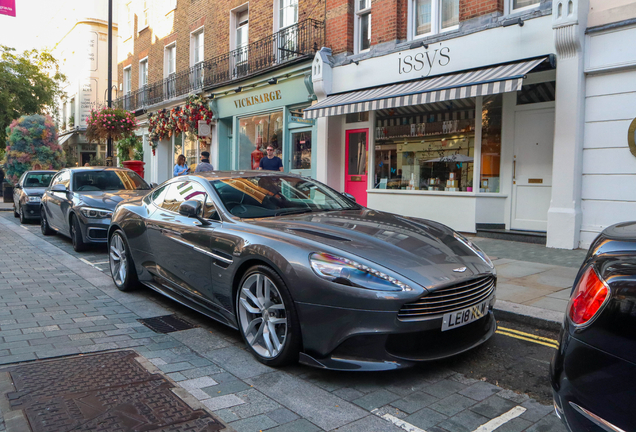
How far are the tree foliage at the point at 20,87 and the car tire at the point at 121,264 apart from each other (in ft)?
91.5

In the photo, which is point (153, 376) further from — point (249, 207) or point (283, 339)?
point (249, 207)

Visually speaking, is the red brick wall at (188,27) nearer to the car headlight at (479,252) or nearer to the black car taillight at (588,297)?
the car headlight at (479,252)

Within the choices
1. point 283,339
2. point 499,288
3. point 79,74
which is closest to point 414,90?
point 499,288

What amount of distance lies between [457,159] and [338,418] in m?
8.54

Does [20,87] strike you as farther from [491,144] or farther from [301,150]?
[491,144]

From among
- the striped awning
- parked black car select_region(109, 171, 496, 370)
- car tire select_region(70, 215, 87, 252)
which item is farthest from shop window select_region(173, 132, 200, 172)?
parked black car select_region(109, 171, 496, 370)

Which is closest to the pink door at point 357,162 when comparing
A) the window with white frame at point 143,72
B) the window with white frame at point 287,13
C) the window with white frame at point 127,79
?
the window with white frame at point 287,13

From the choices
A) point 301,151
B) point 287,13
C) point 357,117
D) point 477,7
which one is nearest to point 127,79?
point 287,13

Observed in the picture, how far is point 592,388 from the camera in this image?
75.7 inches

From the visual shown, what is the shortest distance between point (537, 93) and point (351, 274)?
7698mm

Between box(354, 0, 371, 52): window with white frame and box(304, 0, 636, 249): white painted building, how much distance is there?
0.68 metres

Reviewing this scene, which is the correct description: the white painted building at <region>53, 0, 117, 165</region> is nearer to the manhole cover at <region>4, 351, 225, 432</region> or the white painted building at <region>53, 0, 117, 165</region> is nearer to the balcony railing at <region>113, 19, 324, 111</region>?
the balcony railing at <region>113, 19, 324, 111</region>

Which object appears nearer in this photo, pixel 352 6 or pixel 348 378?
pixel 348 378

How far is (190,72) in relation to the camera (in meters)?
19.7
